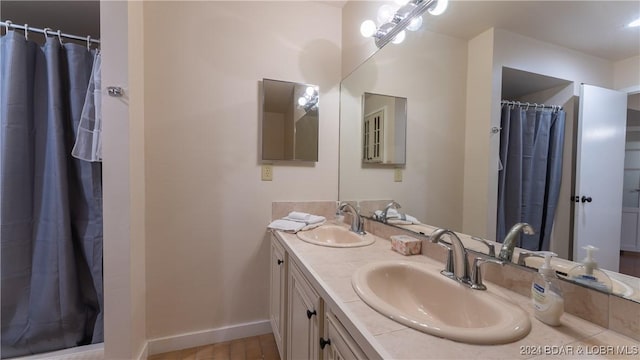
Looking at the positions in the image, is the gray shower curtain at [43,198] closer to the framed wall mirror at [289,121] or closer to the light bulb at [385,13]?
the framed wall mirror at [289,121]

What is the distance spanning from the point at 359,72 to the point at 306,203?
3.24 ft

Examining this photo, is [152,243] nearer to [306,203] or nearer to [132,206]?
[132,206]

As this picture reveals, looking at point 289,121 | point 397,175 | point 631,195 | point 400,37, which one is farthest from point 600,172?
point 289,121

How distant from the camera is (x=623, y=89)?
0.60 metres

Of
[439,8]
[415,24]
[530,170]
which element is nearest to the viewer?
[530,170]

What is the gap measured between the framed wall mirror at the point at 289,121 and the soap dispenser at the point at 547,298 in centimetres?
139

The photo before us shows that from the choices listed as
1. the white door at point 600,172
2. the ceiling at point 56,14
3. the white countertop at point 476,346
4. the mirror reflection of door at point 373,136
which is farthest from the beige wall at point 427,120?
the ceiling at point 56,14

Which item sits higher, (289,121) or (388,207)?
(289,121)

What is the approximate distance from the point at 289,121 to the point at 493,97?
47.7 inches

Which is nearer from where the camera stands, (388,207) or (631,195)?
(631,195)

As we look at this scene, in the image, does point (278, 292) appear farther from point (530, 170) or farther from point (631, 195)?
point (631, 195)

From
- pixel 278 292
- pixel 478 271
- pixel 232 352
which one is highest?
pixel 478 271

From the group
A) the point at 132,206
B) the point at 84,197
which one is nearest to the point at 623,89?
the point at 132,206

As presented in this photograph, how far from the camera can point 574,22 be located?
708mm
